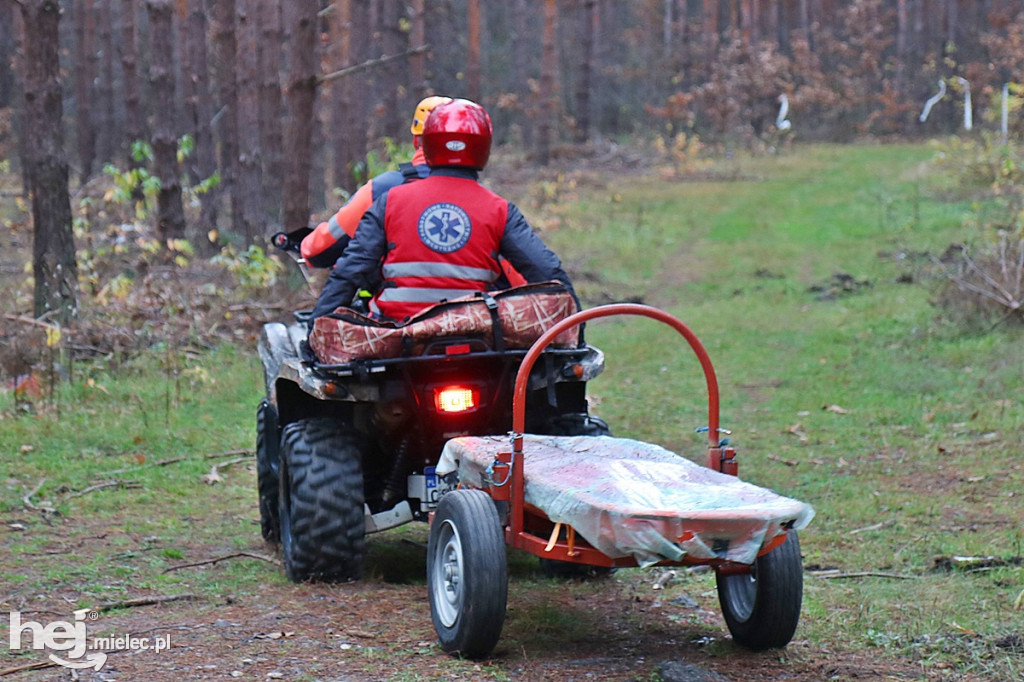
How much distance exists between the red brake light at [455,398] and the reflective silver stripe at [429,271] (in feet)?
1.74

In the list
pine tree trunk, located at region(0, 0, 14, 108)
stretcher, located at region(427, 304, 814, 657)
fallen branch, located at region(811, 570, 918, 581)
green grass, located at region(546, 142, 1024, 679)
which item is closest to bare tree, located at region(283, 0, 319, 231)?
green grass, located at region(546, 142, 1024, 679)

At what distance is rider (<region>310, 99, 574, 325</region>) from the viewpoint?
5.43m

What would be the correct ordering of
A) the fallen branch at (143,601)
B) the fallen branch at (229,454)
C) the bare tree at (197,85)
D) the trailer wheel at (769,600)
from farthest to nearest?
the bare tree at (197,85), the fallen branch at (229,454), the fallen branch at (143,601), the trailer wheel at (769,600)

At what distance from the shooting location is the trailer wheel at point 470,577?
4.21 m

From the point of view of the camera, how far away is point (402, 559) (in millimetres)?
6262

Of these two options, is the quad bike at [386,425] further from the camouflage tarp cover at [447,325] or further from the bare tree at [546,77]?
the bare tree at [546,77]

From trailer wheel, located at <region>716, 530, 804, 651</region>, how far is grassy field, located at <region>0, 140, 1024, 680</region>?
9 cm

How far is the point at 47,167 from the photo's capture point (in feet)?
36.6

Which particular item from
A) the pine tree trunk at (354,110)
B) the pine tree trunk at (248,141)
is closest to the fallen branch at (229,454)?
the pine tree trunk at (248,141)

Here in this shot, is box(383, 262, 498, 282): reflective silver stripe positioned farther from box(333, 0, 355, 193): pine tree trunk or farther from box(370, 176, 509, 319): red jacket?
box(333, 0, 355, 193): pine tree trunk

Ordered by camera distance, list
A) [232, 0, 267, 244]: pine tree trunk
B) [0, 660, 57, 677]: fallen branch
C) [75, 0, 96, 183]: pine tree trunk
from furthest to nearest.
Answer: [75, 0, 96, 183]: pine tree trunk
[232, 0, 267, 244]: pine tree trunk
[0, 660, 57, 677]: fallen branch

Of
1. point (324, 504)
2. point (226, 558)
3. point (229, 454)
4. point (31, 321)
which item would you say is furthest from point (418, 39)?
point (324, 504)

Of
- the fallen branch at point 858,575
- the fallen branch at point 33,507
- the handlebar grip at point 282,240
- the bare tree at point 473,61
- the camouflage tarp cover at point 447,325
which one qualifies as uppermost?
the bare tree at point 473,61

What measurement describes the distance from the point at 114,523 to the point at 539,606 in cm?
272
